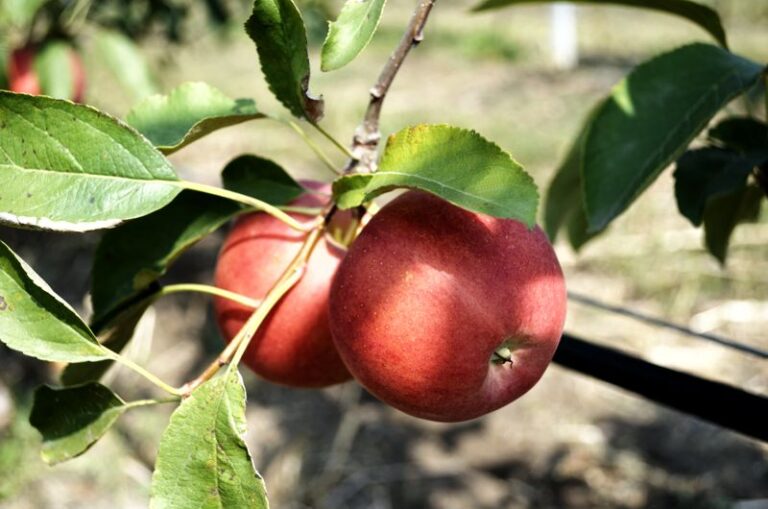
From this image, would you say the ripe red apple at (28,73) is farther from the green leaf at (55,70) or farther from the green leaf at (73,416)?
the green leaf at (73,416)

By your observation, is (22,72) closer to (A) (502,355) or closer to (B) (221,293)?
(B) (221,293)

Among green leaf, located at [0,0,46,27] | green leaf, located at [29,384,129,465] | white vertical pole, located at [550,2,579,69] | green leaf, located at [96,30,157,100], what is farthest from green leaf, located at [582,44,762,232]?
white vertical pole, located at [550,2,579,69]

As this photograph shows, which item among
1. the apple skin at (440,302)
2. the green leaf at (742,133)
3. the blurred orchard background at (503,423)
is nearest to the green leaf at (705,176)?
the green leaf at (742,133)

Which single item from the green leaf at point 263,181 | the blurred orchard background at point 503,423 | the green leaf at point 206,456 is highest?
the green leaf at point 263,181

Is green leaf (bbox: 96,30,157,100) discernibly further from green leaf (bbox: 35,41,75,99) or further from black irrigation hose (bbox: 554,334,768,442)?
black irrigation hose (bbox: 554,334,768,442)

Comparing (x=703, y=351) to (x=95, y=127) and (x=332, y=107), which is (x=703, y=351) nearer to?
(x=95, y=127)

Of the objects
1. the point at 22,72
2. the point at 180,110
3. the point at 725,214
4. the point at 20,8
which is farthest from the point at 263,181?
the point at 22,72
